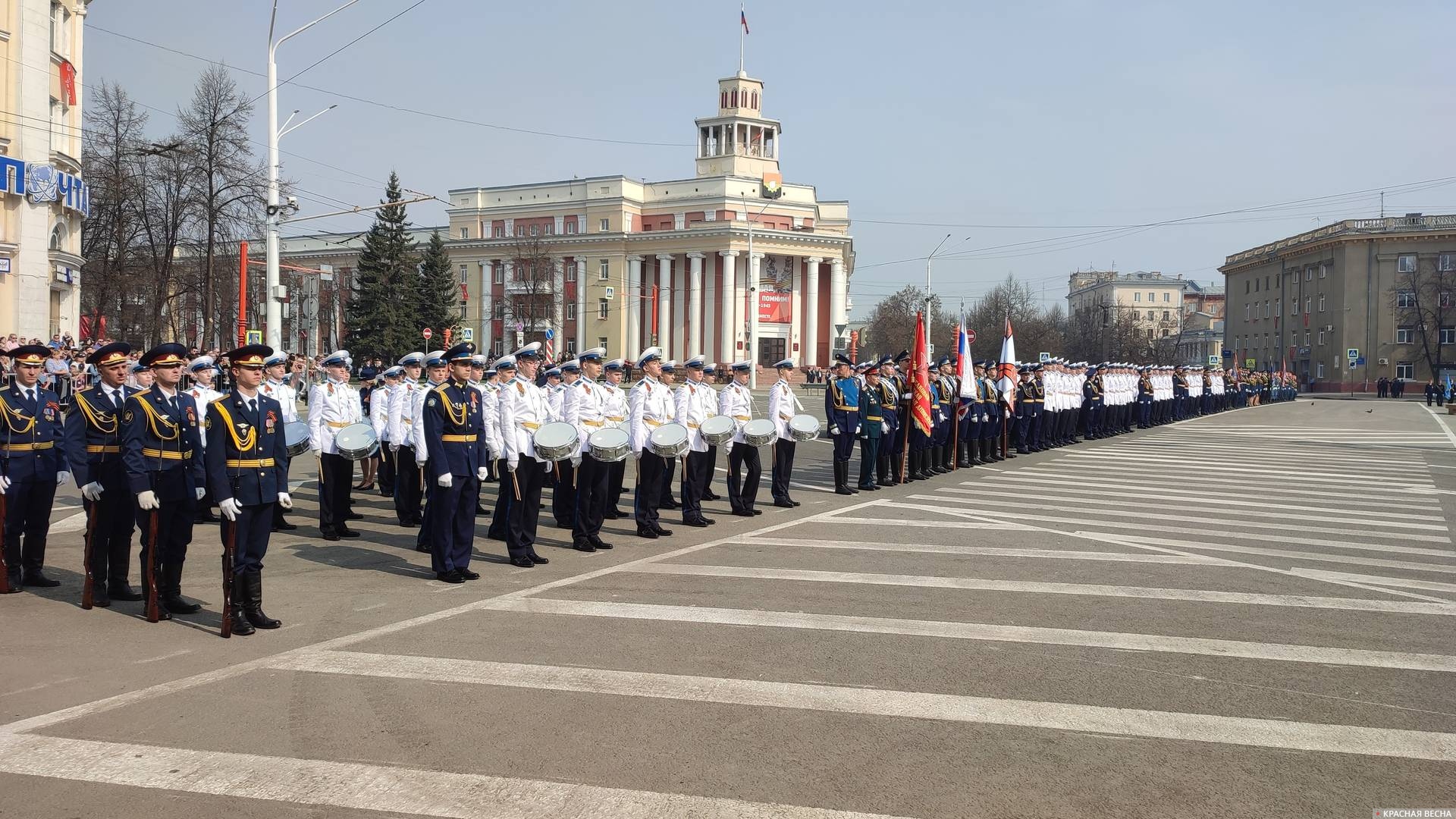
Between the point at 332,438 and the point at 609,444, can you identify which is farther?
the point at 332,438

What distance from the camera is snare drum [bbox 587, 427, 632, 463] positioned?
428 inches

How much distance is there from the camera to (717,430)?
13.1 m

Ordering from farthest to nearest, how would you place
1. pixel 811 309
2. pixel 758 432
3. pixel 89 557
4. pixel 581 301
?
pixel 581 301 < pixel 811 309 < pixel 758 432 < pixel 89 557

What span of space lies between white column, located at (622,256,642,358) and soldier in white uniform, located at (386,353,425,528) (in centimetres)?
7640

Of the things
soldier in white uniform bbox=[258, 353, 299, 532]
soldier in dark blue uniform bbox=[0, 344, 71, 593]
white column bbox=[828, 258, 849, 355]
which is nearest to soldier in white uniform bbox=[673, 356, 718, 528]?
soldier in white uniform bbox=[258, 353, 299, 532]

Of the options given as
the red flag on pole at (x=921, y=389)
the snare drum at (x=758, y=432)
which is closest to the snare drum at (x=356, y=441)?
the snare drum at (x=758, y=432)

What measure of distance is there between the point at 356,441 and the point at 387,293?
6101 cm

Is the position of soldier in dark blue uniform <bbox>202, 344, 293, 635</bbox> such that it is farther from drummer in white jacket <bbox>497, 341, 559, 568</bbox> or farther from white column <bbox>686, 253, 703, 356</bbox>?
white column <bbox>686, 253, 703, 356</bbox>

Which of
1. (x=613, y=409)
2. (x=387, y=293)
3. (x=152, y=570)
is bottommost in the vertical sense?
(x=152, y=570)

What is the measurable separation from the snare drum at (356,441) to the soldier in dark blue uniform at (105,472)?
3.50 metres

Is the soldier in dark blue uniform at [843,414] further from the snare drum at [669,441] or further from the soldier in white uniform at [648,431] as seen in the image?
the snare drum at [669,441]

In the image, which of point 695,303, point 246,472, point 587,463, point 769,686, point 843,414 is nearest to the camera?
point 769,686

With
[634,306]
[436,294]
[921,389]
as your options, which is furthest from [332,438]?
[634,306]

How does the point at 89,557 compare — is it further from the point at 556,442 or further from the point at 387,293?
the point at 387,293
